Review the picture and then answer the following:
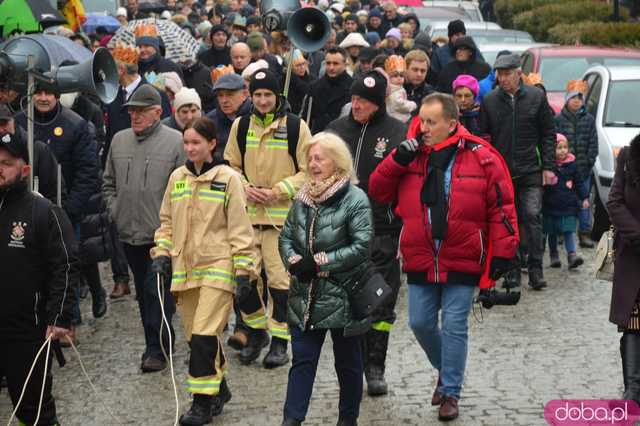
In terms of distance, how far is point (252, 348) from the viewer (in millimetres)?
9562

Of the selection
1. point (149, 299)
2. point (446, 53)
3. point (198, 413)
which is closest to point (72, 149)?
point (149, 299)

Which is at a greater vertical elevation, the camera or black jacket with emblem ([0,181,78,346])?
black jacket with emblem ([0,181,78,346])

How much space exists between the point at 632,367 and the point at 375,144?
231 cm

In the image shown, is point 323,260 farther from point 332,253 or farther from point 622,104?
point 622,104

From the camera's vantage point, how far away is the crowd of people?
7289 millimetres

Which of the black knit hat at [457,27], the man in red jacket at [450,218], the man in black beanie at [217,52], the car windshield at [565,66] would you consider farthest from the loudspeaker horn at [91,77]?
the car windshield at [565,66]

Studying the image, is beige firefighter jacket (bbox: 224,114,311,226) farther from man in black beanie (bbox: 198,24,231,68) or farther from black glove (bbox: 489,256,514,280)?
man in black beanie (bbox: 198,24,231,68)

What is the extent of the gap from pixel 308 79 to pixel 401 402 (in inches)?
277

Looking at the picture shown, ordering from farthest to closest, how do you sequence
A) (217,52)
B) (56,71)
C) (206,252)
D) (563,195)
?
1. (217,52)
2. (563,195)
3. (56,71)
4. (206,252)

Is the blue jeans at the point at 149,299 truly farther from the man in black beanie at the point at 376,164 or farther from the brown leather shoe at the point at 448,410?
the brown leather shoe at the point at 448,410

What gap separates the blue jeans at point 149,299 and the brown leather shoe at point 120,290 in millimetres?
2436

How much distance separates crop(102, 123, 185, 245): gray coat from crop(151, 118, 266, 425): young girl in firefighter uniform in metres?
1.12

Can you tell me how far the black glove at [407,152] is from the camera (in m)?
7.85

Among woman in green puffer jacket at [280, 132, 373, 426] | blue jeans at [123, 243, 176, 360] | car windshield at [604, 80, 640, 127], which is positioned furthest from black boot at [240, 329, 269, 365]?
car windshield at [604, 80, 640, 127]
